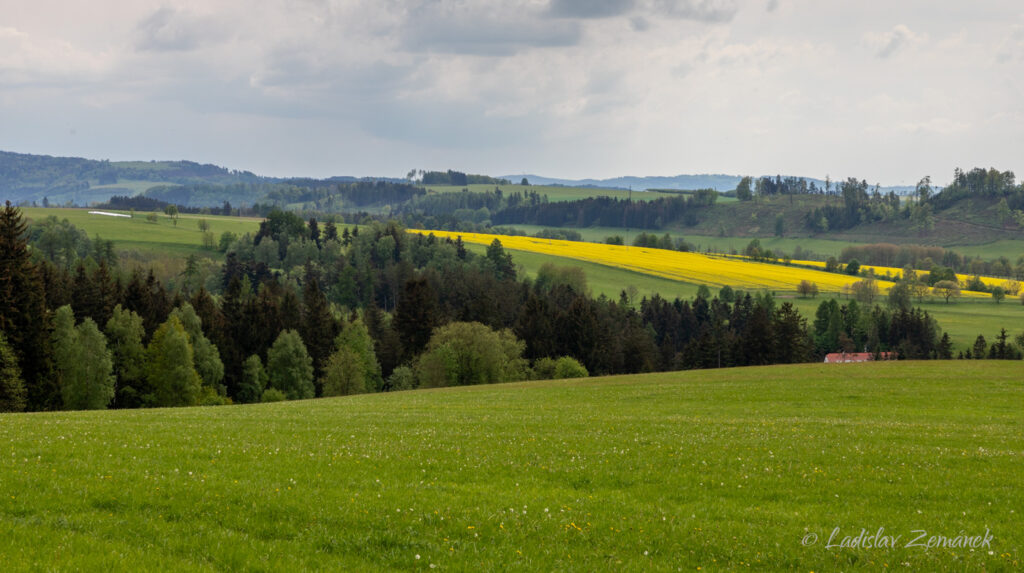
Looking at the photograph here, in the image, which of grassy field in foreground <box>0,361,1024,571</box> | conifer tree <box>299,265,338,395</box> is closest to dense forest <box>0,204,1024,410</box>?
conifer tree <box>299,265,338,395</box>

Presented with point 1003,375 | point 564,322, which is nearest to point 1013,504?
point 1003,375

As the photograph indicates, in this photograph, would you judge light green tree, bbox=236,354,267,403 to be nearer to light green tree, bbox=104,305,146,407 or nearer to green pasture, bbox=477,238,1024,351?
light green tree, bbox=104,305,146,407

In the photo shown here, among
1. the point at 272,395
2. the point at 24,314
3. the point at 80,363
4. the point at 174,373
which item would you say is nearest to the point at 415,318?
the point at 272,395

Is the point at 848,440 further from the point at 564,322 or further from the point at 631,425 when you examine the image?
the point at 564,322

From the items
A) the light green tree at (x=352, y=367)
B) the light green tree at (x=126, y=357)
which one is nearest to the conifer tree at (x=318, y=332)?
the light green tree at (x=352, y=367)

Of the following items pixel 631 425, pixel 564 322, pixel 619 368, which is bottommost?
pixel 619 368

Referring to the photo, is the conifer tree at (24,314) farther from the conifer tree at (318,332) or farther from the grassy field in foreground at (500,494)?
the conifer tree at (318,332)

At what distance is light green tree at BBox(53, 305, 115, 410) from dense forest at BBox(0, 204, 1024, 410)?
0.43ft

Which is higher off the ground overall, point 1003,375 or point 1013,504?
point 1013,504

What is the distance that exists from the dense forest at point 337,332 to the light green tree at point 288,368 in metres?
0.18

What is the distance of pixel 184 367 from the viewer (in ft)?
229

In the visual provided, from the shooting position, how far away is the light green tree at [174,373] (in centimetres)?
6994

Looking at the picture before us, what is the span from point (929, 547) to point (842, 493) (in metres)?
3.60

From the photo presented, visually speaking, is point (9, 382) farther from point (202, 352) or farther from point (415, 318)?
point (415, 318)
